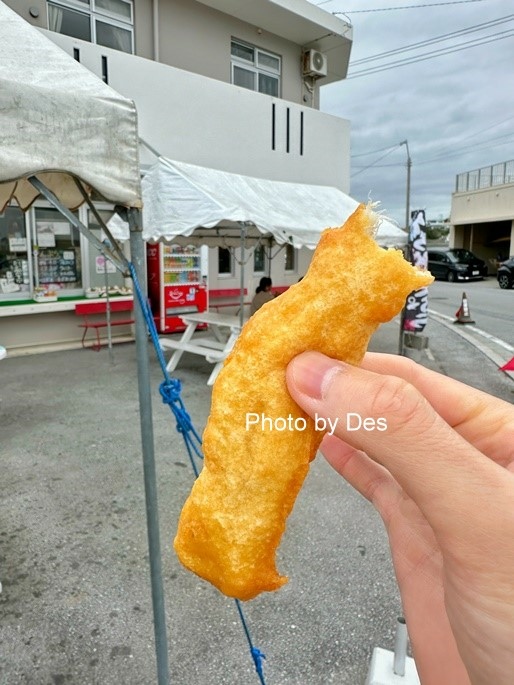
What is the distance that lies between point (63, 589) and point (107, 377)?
4.97 meters

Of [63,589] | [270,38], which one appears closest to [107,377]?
[63,589]

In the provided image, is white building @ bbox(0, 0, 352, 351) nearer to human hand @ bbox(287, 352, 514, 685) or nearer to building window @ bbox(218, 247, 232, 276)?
building window @ bbox(218, 247, 232, 276)

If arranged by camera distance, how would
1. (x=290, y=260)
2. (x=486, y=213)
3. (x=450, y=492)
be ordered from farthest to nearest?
(x=486, y=213) → (x=290, y=260) → (x=450, y=492)

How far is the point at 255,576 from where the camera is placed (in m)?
1.32

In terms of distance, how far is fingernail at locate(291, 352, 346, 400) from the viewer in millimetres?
1168

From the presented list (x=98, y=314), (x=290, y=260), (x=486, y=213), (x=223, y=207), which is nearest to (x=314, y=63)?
(x=290, y=260)

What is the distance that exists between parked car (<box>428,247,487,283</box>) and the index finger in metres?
29.0

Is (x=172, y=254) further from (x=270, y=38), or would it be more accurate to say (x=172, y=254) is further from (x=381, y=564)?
(x=381, y=564)

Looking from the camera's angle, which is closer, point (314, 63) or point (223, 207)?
point (223, 207)

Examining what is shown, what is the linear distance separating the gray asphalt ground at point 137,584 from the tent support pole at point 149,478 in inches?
17.7

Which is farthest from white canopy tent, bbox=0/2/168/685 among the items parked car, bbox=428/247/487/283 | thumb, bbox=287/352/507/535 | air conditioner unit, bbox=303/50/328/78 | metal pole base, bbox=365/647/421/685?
parked car, bbox=428/247/487/283

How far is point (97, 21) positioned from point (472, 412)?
11.0 meters

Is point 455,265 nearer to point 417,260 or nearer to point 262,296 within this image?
point 417,260

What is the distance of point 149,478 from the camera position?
2.16 m
